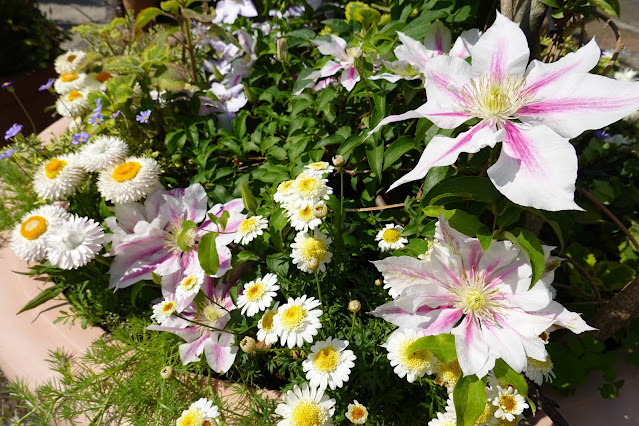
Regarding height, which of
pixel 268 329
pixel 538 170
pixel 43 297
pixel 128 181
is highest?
pixel 538 170

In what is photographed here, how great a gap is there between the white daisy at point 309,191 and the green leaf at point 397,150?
0.47ft

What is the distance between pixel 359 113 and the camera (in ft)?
3.93

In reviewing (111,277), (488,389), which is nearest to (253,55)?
(111,277)

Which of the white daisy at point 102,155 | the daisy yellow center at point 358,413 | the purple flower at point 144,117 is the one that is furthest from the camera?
the purple flower at point 144,117

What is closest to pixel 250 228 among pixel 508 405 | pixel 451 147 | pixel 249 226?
pixel 249 226

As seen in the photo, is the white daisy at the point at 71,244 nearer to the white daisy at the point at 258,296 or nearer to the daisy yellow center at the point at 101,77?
the white daisy at the point at 258,296

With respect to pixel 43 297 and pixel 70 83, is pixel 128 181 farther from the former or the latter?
pixel 70 83

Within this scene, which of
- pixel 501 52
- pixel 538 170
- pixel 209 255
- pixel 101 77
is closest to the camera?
pixel 538 170

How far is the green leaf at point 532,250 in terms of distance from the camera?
61 cm

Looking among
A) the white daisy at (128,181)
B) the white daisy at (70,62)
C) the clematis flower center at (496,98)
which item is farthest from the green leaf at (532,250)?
the white daisy at (70,62)

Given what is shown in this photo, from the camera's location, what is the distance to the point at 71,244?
102 centimetres

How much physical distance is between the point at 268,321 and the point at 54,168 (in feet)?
2.45

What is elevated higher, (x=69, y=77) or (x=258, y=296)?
(x=69, y=77)

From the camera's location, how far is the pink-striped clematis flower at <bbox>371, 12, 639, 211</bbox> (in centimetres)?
54
